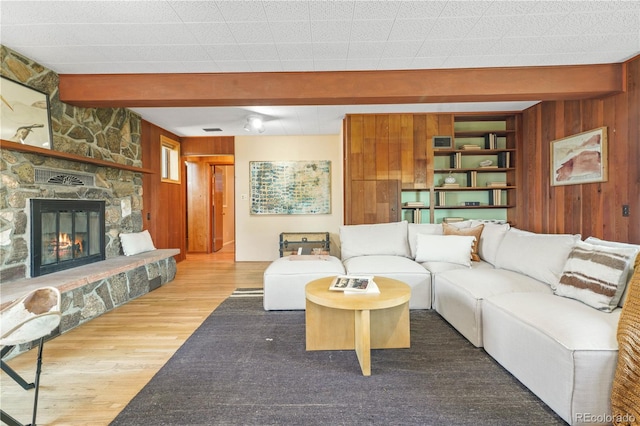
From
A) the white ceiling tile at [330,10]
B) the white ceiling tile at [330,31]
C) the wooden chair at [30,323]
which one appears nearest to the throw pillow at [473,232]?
the white ceiling tile at [330,31]

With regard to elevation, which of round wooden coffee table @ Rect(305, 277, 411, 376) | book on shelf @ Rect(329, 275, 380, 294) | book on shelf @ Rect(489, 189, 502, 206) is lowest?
round wooden coffee table @ Rect(305, 277, 411, 376)

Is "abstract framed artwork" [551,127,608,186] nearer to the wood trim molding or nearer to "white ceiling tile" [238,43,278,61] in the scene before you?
"white ceiling tile" [238,43,278,61]

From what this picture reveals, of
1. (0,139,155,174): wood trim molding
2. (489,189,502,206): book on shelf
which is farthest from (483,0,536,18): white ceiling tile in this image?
(0,139,155,174): wood trim molding

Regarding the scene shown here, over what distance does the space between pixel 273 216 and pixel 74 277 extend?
349 cm

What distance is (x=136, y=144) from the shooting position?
14.4 feet

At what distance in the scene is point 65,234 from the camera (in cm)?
299

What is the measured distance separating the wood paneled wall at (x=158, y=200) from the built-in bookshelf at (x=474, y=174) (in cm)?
395

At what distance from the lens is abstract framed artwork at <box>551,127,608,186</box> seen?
10.2ft

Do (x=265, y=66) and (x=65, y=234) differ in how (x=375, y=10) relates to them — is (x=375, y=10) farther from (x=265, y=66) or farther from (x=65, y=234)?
(x=65, y=234)

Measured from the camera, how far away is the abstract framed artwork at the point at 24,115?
2414mm

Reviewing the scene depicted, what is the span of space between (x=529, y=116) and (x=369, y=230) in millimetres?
2895

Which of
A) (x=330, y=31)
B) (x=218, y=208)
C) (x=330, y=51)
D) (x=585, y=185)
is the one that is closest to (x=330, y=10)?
(x=330, y=31)

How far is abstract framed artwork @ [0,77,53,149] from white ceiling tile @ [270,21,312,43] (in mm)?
2214

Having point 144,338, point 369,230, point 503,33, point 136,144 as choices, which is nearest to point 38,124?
point 136,144
